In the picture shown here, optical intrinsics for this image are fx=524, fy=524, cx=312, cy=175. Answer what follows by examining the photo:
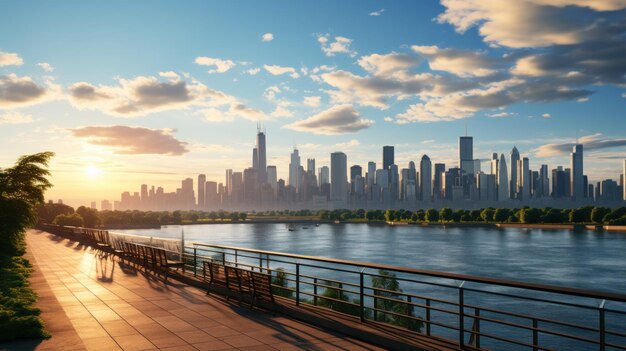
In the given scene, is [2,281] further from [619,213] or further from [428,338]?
[619,213]

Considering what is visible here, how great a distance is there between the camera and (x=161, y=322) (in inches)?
424

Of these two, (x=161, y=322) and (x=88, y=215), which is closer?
(x=161, y=322)

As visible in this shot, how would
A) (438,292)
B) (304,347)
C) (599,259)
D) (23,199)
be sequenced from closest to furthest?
(304,347)
(23,199)
(438,292)
(599,259)

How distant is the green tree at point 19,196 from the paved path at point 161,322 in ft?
38.5

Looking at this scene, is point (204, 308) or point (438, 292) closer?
Answer: point (204, 308)

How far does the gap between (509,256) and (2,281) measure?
88392mm

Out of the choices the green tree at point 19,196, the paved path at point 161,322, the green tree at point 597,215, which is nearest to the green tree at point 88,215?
the green tree at point 19,196

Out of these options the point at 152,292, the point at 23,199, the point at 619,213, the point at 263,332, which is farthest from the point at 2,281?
the point at 619,213

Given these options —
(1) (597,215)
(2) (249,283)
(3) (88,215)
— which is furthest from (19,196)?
(1) (597,215)

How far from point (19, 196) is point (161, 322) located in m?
24.7

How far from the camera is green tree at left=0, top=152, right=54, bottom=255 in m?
26.3

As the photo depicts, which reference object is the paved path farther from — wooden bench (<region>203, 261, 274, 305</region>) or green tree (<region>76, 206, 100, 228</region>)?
green tree (<region>76, 206, 100, 228</region>)

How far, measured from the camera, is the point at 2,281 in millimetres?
14914

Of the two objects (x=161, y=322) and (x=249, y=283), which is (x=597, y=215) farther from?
(x=161, y=322)
